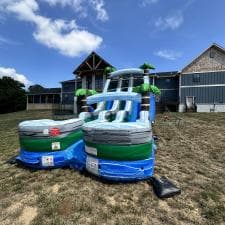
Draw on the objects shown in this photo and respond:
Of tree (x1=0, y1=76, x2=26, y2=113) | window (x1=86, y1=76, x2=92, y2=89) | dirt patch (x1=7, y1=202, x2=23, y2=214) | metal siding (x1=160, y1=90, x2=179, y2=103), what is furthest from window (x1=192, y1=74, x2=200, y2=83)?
tree (x1=0, y1=76, x2=26, y2=113)

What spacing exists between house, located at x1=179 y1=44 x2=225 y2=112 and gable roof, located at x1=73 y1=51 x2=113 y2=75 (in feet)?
30.3

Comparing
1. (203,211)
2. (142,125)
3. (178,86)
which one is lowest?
(203,211)

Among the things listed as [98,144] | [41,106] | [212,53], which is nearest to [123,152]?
[98,144]

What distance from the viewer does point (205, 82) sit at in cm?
2470

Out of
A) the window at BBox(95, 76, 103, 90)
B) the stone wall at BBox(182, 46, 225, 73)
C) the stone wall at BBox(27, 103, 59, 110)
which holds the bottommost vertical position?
the stone wall at BBox(27, 103, 59, 110)

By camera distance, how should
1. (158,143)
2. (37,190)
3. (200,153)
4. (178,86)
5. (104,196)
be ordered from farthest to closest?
(178,86) < (158,143) < (200,153) < (37,190) < (104,196)

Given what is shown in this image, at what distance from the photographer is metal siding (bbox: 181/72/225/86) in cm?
2402

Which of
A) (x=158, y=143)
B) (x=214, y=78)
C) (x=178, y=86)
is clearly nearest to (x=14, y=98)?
(x=178, y=86)

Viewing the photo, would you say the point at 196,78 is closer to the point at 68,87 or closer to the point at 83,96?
the point at 68,87

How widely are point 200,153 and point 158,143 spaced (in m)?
1.41

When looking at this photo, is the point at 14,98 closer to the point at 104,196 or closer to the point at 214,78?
the point at 214,78

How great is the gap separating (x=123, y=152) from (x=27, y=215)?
5.62ft

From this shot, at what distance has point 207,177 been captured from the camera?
14.5 feet

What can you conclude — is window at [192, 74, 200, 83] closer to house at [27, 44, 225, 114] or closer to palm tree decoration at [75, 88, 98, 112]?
house at [27, 44, 225, 114]
